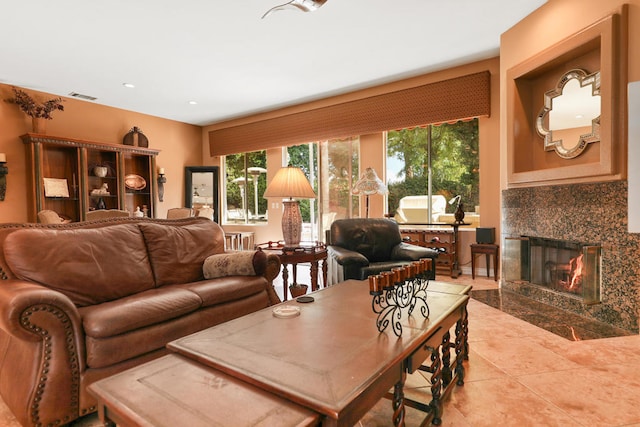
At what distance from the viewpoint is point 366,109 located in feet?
17.7

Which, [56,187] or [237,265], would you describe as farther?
[56,187]

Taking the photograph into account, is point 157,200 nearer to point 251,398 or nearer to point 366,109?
point 366,109

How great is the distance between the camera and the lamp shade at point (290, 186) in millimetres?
3381

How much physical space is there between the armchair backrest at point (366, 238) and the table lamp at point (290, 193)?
50 cm

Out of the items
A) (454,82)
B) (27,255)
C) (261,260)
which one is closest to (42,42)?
(27,255)

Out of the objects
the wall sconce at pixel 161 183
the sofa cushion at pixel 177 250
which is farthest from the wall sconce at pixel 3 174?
the sofa cushion at pixel 177 250

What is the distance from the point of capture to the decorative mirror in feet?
9.89

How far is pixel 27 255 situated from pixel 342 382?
6.43 feet

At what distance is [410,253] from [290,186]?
1.41 m

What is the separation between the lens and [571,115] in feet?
10.7

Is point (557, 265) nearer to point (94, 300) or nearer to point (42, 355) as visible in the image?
point (94, 300)

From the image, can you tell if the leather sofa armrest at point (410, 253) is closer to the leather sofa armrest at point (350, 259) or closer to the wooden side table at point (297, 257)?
the leather sofa armrest at point (350, 259)

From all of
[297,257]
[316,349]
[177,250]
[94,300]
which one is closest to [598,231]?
[297,257]

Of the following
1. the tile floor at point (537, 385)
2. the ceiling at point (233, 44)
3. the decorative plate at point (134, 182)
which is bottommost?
the tile floor at point (537, 385)
